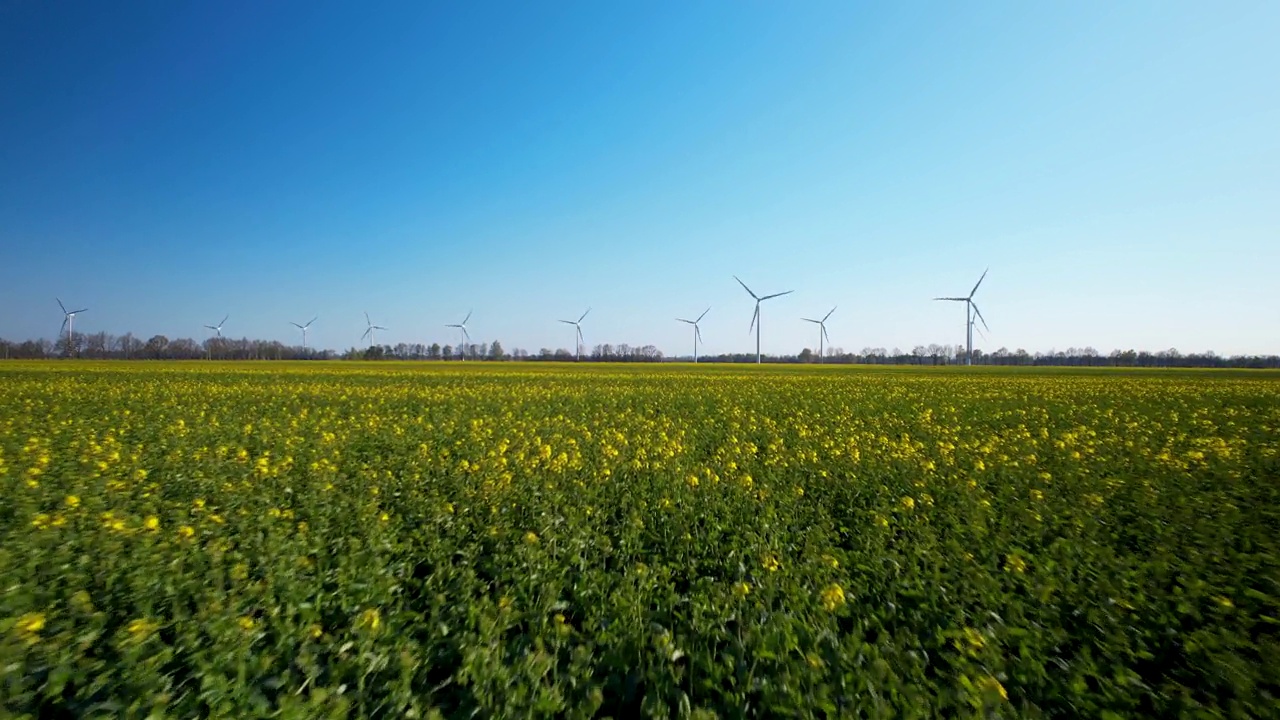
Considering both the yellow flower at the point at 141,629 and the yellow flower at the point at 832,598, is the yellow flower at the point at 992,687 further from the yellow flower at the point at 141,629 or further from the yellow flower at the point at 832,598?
the yellow flower at the point at 141,629

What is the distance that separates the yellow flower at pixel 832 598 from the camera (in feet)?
12.0

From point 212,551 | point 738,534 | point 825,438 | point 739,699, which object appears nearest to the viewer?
point 739,699

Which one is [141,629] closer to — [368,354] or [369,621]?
[369,621]

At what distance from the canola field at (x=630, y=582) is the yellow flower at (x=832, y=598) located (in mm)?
16

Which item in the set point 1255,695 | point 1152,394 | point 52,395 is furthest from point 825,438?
point 52,395

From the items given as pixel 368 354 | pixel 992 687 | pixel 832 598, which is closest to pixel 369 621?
pixel 832 598

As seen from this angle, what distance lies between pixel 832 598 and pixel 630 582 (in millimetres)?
1486

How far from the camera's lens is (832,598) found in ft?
12.1

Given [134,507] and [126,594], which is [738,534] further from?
[134,507]

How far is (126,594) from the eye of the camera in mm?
3658

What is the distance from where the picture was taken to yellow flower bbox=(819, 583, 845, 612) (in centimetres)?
365

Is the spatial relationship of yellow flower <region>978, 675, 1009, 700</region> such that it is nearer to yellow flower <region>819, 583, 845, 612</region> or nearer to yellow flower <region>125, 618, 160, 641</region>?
yellow flower <region>819, 583, 845, 612</region>

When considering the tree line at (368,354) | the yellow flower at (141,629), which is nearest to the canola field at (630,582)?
the yellow flower at (141,629)

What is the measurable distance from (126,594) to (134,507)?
276cm
